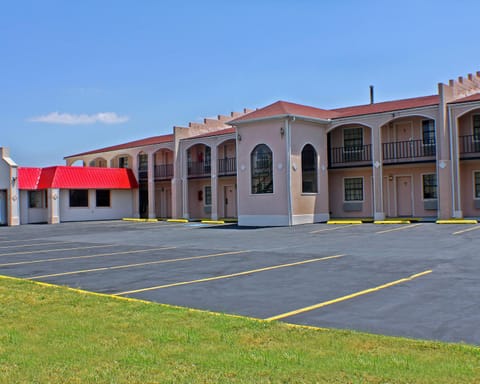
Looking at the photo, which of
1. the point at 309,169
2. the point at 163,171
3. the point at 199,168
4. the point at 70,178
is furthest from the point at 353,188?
the point at 70,178

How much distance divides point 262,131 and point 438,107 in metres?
8.87

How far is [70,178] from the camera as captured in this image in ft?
127

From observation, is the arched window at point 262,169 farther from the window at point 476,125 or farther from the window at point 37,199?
the window at point 37,199

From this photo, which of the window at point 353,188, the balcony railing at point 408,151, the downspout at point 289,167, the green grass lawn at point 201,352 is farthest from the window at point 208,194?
the green grass lawn at point 201,352

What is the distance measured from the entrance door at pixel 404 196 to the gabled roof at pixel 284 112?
536 cm

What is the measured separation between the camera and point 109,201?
41.8 meters

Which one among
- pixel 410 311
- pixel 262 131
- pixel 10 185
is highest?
pixel 262 131

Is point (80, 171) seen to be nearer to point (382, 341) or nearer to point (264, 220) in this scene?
point (264, 220)

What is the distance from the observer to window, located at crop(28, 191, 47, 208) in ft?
128

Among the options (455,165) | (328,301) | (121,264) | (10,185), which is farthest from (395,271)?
(10,185)

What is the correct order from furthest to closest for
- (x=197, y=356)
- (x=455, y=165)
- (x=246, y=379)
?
(x=455, y=165), (x=197, y=356), (x=246, y=379)

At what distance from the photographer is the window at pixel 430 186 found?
96.5ft

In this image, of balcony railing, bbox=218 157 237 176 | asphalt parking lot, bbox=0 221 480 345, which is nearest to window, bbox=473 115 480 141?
asphalt parking lot, bbox=0 221 480 345

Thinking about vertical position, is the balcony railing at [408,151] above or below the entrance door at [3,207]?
above
